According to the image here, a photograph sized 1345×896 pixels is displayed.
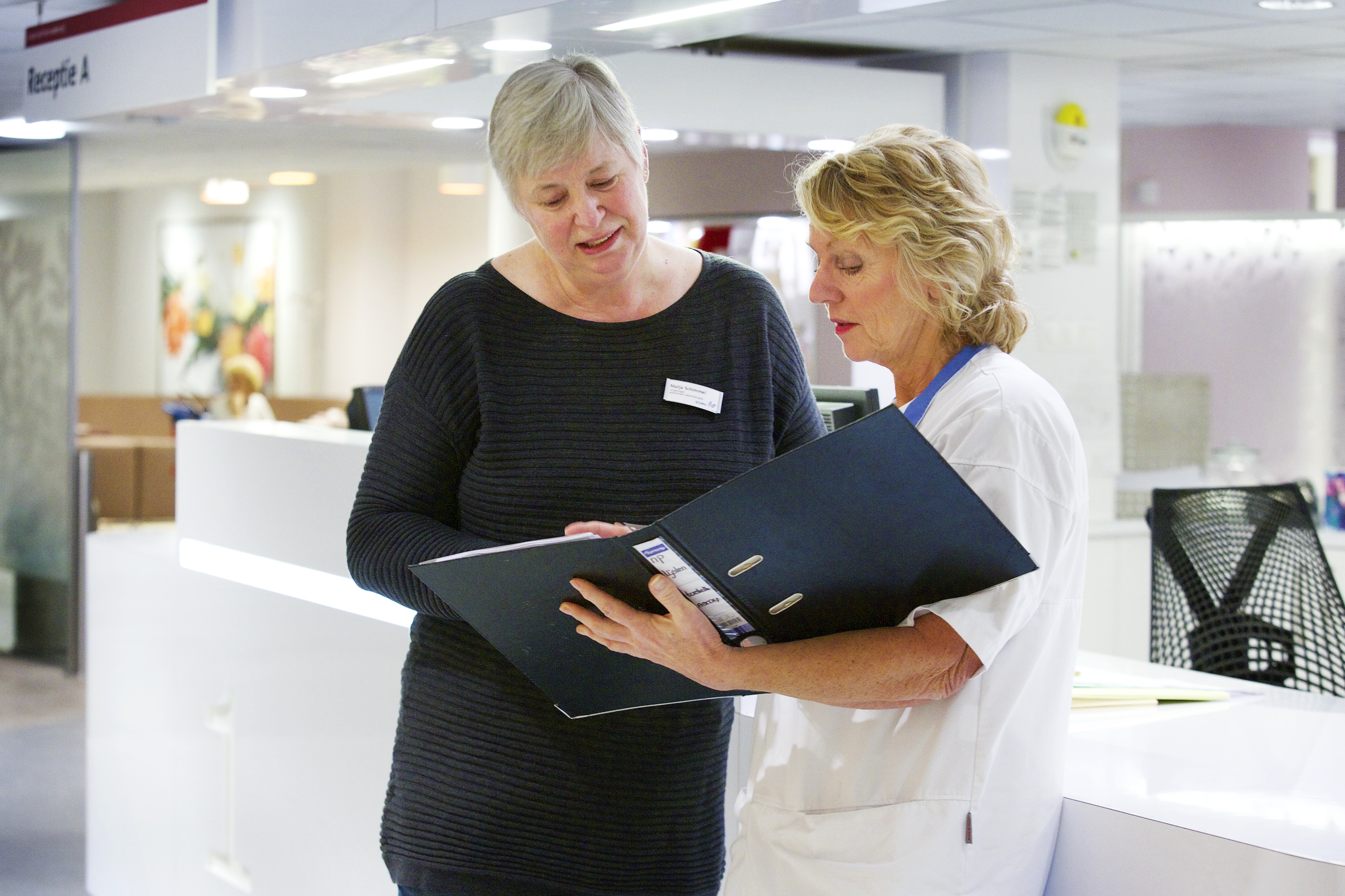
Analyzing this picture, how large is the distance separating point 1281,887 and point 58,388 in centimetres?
740

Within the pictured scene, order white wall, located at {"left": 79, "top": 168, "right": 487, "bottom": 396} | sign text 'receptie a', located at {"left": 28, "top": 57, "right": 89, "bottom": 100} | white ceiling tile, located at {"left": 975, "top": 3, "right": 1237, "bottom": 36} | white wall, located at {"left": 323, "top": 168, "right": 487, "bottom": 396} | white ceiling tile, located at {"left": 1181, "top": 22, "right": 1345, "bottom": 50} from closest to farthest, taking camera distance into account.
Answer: sign text 'receptie a', located at {"left": 28, "top": 57, "right": 89, "bottom": 100} < white ceiling tile, located at {"left": 975, "top": 3, "right": 1237, "bottom": 36} < white ceiling tile, located at {"left": 1181, "top": 22, "right": 1345, "bottom": 50} < white wall, located at {"left": 323, "top": 168, "right": 487, "bottom": 396} < white wall, located at {"left": 79, "top": 168, "right": 487, "bottom": 396}

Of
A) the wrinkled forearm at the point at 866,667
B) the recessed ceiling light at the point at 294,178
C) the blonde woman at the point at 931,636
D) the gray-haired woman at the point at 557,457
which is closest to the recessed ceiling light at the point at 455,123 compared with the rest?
the gray-haired woman at the point at 557,457

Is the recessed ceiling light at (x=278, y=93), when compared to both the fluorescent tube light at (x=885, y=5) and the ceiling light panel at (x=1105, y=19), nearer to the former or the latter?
the fluorescent tube light at (x=885, y=5)

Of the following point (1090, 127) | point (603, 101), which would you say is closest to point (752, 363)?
point (603, 101)

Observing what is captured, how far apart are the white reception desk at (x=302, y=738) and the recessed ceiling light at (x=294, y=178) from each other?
8.30 meters

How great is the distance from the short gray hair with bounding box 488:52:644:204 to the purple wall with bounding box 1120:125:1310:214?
854cm

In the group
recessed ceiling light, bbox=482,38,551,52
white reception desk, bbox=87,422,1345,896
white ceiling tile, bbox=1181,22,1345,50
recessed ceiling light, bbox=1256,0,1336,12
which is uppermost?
white ceiling tile, bbox=1181,22,1345,50

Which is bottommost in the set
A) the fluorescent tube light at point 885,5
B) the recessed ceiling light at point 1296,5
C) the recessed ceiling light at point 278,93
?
the fluorescent tube light at point 885,5

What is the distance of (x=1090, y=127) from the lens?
257 inches

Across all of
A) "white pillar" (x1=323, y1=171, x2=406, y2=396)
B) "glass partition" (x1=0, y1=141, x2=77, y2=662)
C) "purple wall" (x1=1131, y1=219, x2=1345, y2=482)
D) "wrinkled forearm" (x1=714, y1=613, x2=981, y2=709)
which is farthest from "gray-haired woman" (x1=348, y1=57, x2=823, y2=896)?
"white pillar" (x1=323, y1=171, x2=406, y2=396)

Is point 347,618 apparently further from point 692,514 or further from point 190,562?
point 692,514

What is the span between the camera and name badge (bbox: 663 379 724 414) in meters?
1.70

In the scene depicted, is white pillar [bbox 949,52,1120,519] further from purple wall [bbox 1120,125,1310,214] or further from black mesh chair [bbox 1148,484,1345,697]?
purple wall [bbox 1120,125,1310,214]

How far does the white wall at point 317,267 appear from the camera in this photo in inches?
451
